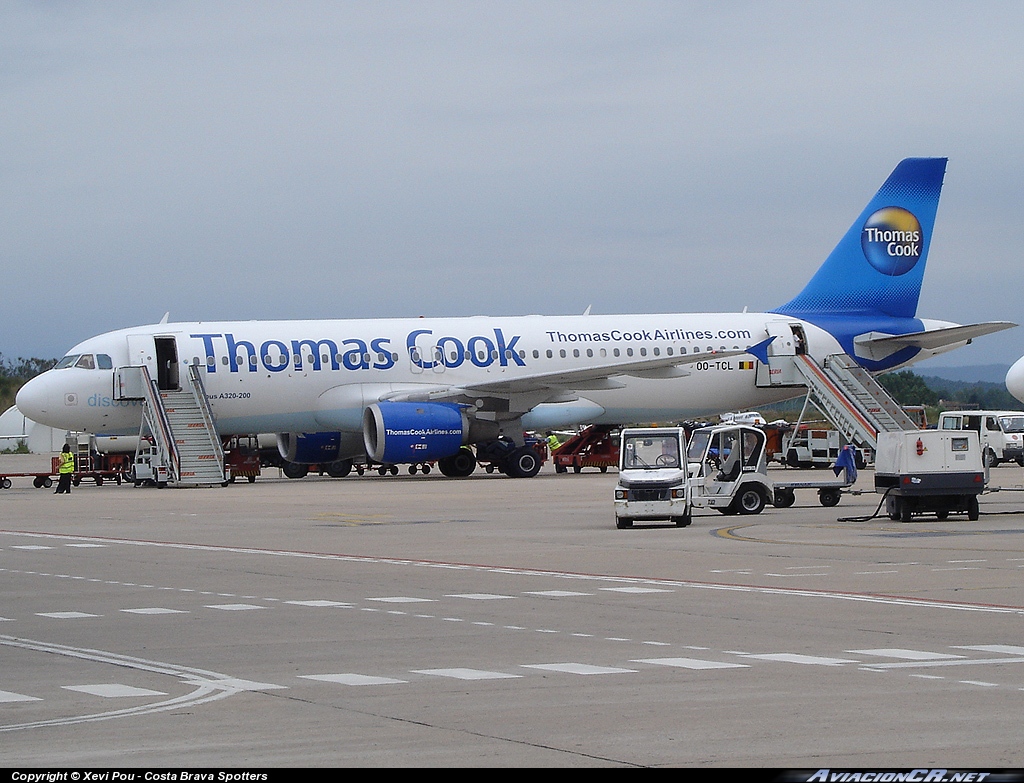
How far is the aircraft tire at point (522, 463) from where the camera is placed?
170 ft

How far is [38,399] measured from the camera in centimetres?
4812

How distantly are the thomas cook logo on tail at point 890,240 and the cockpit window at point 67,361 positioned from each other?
2770 cm

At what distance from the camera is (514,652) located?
42.7 feet

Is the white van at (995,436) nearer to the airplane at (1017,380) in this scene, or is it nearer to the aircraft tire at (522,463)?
the airplane at (1017,380)

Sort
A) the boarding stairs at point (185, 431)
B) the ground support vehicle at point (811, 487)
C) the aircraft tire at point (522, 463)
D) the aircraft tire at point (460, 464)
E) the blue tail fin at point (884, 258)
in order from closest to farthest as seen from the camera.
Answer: the ground support vehicle at point (811, 487)
the boarding stairs at point (185, 431)
the aircraft tire at point (522, 463)
the aircraft tire at point (460, 464)
the blue tail fin at point (884, 258)

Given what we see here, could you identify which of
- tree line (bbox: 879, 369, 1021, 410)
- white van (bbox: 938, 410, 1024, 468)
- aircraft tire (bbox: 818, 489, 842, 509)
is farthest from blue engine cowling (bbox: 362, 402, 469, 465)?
tree line (bbox: 879, 369, 1021, 410)

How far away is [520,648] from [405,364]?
37188mm

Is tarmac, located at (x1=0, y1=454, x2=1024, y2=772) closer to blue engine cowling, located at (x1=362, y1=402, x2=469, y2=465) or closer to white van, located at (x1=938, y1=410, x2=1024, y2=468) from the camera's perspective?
blue engine cowling, located at (x1=362, y1=402, x2=469, y2=465)

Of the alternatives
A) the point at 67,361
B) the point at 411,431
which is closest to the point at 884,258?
the point at 411,431

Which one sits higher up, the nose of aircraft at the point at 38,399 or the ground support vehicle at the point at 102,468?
the nose of aircraft at the point at 38,399

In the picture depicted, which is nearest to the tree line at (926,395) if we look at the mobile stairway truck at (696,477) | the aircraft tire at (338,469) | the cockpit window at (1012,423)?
the cockpit window at (1012,423)

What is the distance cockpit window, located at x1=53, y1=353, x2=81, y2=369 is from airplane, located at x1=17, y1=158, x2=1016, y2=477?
12 centimetres
